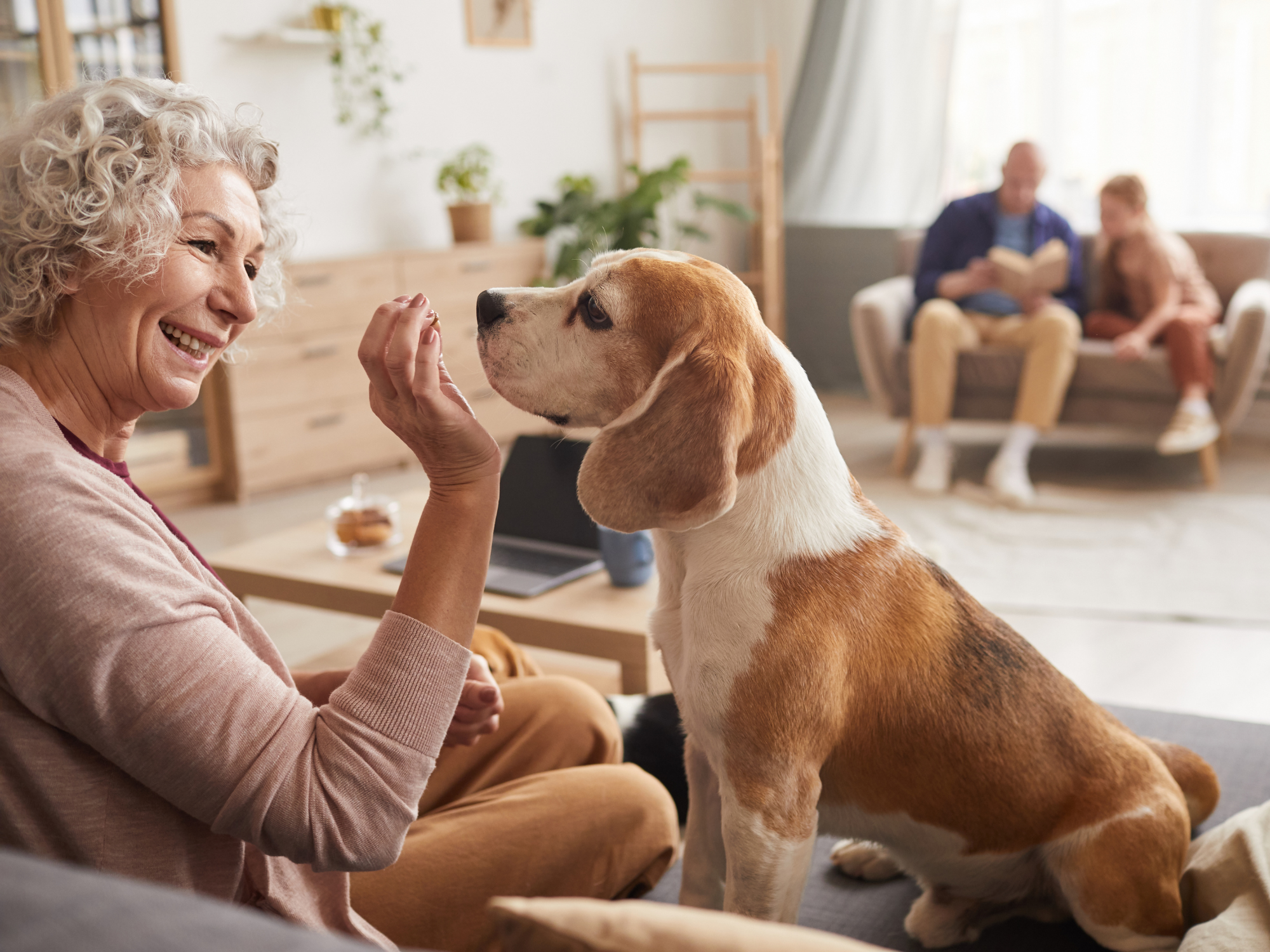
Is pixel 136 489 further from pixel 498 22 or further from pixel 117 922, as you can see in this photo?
pixel 498 22

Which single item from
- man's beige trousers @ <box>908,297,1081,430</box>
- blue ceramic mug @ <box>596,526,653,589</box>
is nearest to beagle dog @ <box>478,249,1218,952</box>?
blue ceramic mug @ <box>596,526,653,589</box>

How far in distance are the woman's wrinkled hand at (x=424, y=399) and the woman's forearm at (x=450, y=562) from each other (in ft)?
0.06

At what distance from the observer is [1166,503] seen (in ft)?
12.9

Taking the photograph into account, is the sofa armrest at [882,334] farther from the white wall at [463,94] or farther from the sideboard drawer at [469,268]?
the white wall at [463,94]

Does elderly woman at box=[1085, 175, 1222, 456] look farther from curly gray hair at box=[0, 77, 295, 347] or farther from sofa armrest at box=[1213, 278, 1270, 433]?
curly gray hair at box=[0, 77, 295, 347]

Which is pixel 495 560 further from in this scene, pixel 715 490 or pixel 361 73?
pixel 361 73

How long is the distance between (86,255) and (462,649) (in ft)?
1.47

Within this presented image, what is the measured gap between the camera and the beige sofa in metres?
3.95

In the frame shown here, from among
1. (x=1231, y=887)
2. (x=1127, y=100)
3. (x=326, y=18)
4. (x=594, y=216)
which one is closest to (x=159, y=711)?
(x=1231, y=887)

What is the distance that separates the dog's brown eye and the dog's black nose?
0.30ft

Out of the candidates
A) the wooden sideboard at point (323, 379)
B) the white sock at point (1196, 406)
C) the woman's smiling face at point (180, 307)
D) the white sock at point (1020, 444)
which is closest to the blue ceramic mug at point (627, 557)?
the woman's smiling face at point (180, 307)

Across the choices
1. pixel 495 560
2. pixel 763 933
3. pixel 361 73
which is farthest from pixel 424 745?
pixel 361 73

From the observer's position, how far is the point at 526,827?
121 centimetres

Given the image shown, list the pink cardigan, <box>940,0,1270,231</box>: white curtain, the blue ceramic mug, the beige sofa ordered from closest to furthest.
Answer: the pink cardigan → the blue ceramic mug → the beige sofa → <box>940,0,1270,231</box>: white curtain
